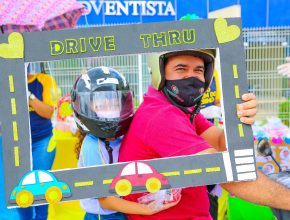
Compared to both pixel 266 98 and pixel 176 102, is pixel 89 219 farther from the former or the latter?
pixel 266 98

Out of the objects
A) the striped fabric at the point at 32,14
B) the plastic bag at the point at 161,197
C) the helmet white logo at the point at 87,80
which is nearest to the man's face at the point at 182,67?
the helmet white logo at the point at 87,80

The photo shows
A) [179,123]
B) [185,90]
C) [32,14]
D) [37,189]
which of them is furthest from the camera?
[32,14]

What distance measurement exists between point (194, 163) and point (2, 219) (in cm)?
235

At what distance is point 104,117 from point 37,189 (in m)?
0.45

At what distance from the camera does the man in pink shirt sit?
159cm

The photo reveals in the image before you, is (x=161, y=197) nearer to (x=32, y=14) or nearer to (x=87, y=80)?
(x=87, y=80)

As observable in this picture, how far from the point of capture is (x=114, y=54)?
1.53m

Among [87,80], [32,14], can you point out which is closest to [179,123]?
[87,80]

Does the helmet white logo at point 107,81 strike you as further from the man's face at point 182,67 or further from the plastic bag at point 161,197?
the plastic bag at point 161,197

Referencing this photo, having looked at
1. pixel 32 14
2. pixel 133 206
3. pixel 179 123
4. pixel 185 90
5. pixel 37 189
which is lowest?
pixel 133 206

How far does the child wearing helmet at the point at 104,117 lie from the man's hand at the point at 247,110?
51 cm

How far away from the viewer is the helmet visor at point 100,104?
1817 mm

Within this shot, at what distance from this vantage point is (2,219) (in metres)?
3.33

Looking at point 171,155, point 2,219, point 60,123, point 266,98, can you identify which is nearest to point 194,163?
point 171,155
